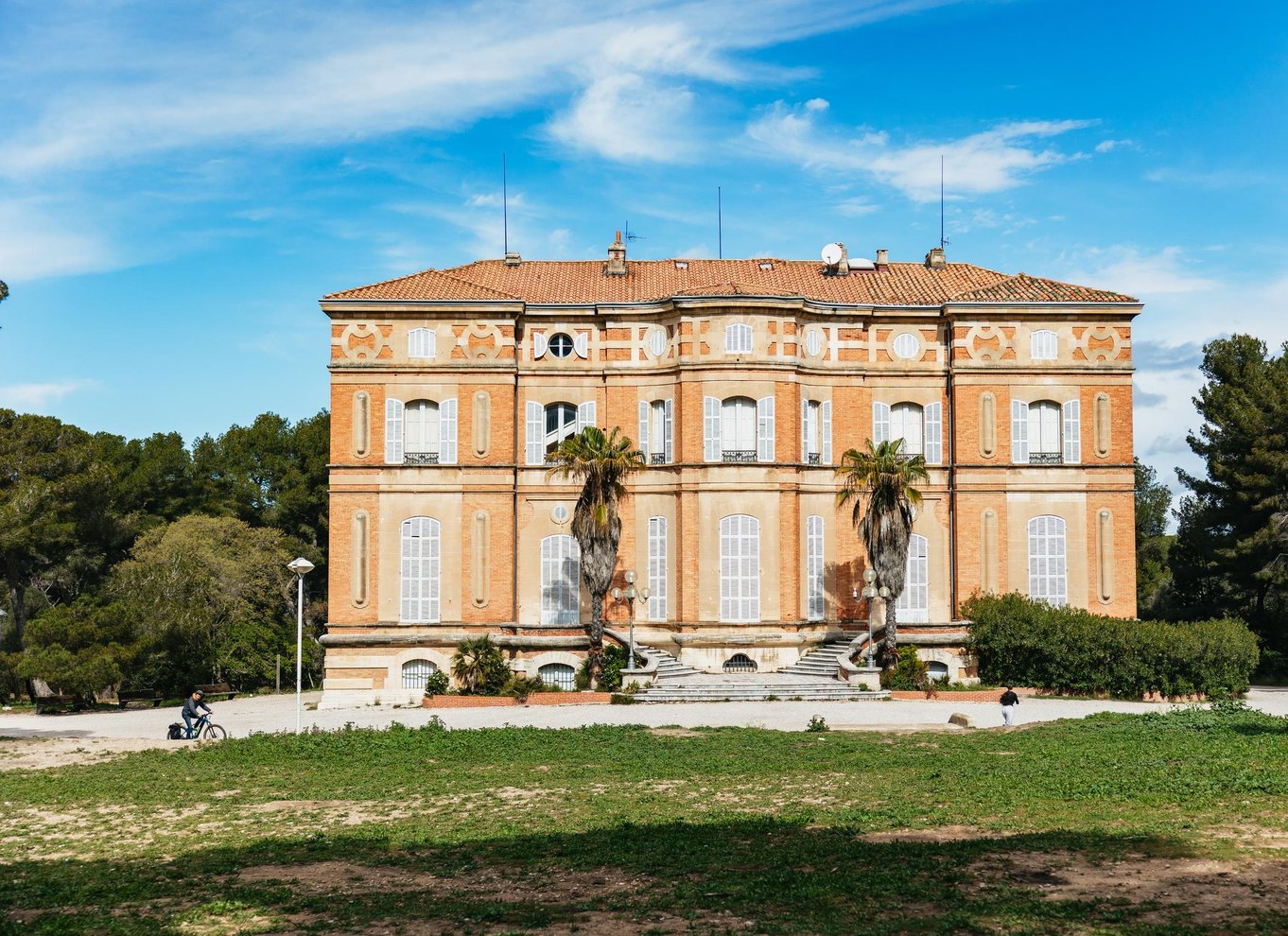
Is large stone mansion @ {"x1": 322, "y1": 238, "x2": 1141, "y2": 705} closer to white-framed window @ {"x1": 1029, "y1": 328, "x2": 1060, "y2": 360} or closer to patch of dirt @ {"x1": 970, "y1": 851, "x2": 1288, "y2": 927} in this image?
white-framed window @ {"x1": 1029, "y1": 328, "x2": 1060, "y2": 360}

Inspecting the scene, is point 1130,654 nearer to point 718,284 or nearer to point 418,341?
point 718,284

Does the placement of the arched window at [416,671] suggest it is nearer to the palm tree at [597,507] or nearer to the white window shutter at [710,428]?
the palm tree at [597,507]

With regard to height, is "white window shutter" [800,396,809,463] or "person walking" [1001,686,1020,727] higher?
"white window shutter" [800,396,809,463]

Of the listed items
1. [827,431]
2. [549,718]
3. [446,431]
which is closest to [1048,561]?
[827,431]

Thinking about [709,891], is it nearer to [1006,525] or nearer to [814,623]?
[814,623]

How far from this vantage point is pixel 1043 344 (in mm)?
37156

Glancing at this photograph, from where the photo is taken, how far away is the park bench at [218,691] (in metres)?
38.3

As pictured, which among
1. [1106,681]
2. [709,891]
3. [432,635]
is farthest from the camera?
[432,635]

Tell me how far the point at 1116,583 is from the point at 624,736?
748 inches

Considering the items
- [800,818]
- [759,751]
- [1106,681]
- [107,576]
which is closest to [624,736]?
[759,751]

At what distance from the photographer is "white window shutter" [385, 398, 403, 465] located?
120 feet

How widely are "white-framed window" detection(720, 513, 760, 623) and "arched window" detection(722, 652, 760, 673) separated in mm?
1018

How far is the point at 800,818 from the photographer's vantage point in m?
15.6

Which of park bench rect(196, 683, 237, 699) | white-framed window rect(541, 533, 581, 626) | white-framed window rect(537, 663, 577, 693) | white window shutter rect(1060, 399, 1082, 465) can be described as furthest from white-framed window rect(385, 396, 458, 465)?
white window shutter rect(1060, 399, 1082, 465)
